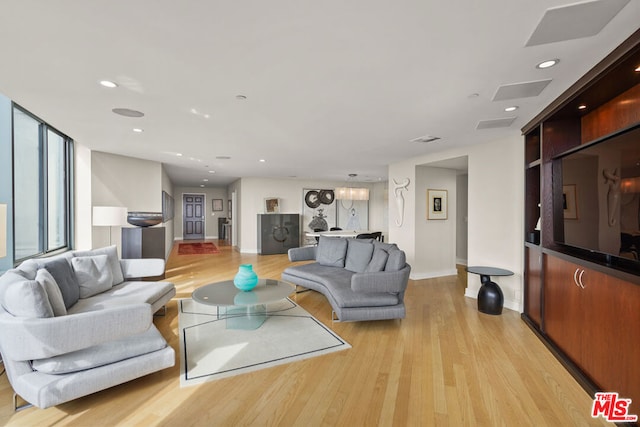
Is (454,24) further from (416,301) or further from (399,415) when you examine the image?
(416,301)

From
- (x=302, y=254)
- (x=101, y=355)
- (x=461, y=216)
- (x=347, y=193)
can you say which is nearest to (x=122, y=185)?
(x=302, y=254)

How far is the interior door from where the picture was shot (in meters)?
13.3

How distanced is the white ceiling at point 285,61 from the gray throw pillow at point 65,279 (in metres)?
1.58

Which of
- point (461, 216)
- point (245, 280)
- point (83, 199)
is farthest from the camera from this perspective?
point (461, 216)

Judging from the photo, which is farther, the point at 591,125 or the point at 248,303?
the point at 248,303

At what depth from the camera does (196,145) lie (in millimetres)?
5043

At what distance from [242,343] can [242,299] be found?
456 millimetres

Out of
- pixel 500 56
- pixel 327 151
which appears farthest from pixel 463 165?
pixel 500 56

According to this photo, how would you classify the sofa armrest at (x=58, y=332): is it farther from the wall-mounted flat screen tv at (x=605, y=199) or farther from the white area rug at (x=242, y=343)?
the wall-mounted flat screen tv at (x=605, y=199)

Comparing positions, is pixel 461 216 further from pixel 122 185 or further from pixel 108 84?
pixel 122 185

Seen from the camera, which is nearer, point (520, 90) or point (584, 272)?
point (584, 272)

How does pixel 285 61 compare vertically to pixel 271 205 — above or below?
above

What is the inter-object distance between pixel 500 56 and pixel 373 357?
8.55ft

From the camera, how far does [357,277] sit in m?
3.46
